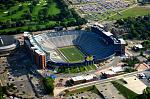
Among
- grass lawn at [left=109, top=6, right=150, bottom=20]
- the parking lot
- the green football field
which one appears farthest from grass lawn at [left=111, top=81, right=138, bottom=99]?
grass lawn at [left=109, top=6, right=150, bottom=20]

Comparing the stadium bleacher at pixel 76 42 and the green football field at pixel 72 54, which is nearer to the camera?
the green football field at pixel 72 54

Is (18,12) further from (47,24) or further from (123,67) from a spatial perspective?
(123,67)

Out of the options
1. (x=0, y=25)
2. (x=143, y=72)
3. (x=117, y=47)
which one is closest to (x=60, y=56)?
(x=117, y=47)

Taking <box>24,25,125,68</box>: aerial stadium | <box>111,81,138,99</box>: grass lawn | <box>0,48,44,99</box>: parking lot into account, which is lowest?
<box>111,81,138,99</box>: grass lawn

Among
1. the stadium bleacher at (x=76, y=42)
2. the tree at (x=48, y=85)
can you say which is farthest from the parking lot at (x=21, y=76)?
the stadium bleacher at (x=76, y=42)

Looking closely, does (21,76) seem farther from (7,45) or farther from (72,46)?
(72,46)

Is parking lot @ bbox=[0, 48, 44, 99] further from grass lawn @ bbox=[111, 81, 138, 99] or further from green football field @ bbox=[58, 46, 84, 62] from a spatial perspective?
grass lawn @ bbox=[111, 81, 138, 99]

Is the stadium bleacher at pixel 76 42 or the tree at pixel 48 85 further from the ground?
the stadium bleacher at pixel 76 42

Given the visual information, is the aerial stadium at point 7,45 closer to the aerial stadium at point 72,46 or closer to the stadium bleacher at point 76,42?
the aerial stadium at point 72,46
